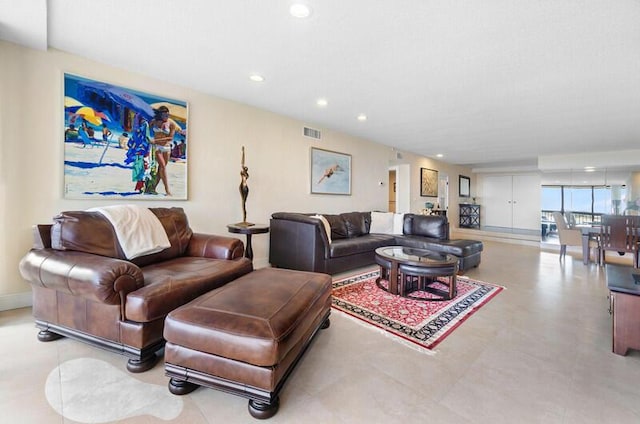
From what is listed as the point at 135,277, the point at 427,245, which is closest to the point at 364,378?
the point at 135,277

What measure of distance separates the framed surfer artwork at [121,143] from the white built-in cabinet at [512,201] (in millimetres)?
10291

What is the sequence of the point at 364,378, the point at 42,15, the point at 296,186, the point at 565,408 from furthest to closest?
1. the point at 296,186
2. the point at 42,15
3. the point at 364,378
4. the point at 565,408

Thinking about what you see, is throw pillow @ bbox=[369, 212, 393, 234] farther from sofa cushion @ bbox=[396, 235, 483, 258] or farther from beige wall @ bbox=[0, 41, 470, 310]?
beige wall @ bbox=[0, 41, 470, 310]

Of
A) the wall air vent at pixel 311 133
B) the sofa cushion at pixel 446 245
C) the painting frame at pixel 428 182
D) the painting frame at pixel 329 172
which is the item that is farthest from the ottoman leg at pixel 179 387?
the painting frame at pixel 428 182

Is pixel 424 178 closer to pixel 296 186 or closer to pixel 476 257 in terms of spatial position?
pixel 476 257

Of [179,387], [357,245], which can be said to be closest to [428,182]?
[357,245]

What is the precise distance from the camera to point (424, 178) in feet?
25.9

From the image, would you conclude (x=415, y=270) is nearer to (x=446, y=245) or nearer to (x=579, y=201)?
(x=446, y=245)

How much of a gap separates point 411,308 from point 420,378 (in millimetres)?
1075

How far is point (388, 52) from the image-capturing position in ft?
8.11

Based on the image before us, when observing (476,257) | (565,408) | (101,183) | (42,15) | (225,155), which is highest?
(42,15)

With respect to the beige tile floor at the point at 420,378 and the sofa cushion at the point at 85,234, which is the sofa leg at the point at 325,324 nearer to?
the beige tile floor at the point at 420,378

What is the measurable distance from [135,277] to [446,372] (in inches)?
77.6

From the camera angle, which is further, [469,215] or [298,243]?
[469,215]
